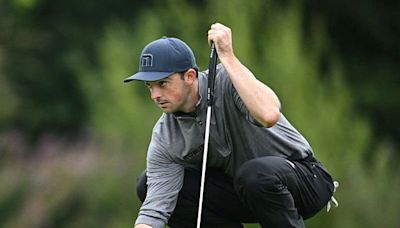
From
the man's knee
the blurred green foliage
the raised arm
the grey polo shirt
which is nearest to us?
the raised arm

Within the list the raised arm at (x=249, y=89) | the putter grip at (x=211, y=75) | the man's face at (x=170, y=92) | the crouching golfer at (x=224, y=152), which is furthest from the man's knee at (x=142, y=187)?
the raised arm at (x=249, y=89)

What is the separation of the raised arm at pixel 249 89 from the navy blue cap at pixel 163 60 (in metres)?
0.26

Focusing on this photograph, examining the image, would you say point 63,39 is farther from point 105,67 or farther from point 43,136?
point 105,67

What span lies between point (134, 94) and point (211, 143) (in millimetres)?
7462

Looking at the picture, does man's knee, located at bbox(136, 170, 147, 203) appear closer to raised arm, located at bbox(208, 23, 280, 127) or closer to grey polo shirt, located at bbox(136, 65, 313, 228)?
grey polo shirt, located at bbox(136, 65, 313, 228)

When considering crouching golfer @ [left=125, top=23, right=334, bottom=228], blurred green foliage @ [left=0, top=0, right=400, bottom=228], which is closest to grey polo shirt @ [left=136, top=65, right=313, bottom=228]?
crouching golfer @ [left=125, top=23, right=334, bottom=228]

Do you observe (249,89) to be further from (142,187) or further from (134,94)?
(134,94)

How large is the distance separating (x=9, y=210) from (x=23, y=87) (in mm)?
6823

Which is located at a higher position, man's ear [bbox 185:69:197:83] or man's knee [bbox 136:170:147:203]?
man's ear [bbox 185:69:197:83]

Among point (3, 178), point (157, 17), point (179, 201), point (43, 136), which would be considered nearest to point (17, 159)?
point (3, 178)

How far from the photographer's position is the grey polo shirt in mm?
7848

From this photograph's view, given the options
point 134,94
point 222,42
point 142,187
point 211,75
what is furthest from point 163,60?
point 134,94

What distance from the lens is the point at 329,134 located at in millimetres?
13680

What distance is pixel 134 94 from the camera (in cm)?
1535
